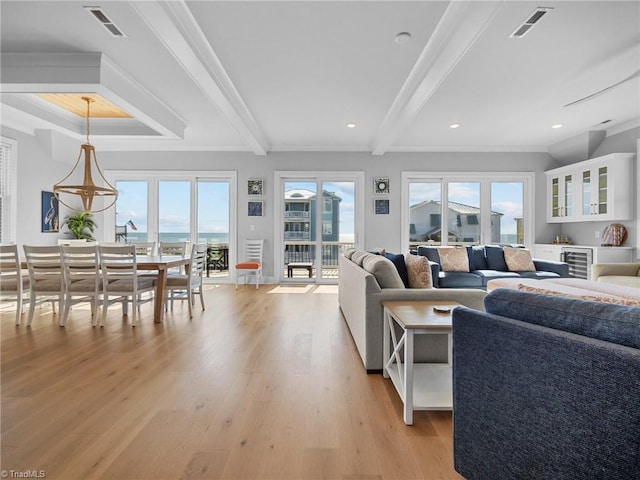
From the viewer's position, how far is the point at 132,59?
11.2ft

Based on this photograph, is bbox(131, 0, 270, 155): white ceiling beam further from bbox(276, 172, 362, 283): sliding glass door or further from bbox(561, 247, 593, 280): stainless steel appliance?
bbox(561, 247, 593, 280): stainless steel appliance

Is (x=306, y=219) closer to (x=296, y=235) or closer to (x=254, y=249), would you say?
(x=296, y=235)

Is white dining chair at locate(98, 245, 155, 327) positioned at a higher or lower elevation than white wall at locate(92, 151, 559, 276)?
lower

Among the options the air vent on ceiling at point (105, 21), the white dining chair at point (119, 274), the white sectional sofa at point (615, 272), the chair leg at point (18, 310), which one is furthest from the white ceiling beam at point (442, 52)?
the chair leg at point (18, 310)

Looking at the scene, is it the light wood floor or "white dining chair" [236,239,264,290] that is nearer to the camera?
the light wood floor

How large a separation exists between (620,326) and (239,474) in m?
1.47

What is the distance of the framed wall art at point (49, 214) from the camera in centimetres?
579

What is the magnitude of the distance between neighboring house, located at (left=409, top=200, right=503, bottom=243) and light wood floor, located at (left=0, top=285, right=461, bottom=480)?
4093 millimetres

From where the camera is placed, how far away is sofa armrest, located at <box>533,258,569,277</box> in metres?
4.93

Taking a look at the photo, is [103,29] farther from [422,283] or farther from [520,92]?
[520,92]

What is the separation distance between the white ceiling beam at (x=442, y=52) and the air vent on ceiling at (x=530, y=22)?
42 cm

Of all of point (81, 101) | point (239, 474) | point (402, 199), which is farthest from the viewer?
point (402, 199)

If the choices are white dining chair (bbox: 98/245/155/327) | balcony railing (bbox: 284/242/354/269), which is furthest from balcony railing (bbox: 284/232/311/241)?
white dining chair (bbox: 98/245/155/327)

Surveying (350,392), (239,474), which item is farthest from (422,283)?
(239,474)
